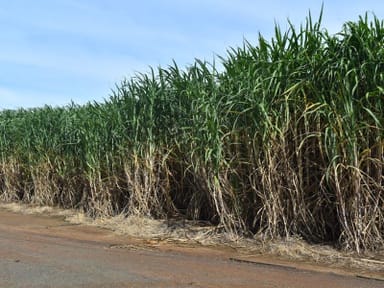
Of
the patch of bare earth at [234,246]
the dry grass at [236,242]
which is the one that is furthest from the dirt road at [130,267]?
the dry grass at [236,242]

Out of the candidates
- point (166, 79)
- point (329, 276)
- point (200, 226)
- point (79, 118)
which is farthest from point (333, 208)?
point (79, 118)

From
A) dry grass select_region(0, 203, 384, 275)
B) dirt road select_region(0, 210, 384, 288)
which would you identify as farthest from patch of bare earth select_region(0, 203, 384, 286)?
dirt road select_region(0, 210, 384, 288)

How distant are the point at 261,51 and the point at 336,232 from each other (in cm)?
281

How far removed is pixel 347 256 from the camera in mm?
6727

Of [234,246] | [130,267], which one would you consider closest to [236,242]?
[234,246]

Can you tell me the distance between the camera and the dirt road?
5.64 m

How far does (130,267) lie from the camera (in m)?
6.47

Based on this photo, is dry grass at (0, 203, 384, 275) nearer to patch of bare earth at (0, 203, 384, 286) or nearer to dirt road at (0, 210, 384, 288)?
patch of bare earth at (0, 203, 384, 286)

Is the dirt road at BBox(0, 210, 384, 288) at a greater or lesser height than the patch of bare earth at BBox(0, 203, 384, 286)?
lesser

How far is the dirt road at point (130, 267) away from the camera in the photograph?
5.64 metres

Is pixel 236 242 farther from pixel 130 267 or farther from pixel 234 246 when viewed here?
pixel 130 267

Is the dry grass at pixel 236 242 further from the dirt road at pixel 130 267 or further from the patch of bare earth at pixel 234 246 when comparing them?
the dirt road at pixel 130 267

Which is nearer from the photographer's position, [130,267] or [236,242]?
[130,267]

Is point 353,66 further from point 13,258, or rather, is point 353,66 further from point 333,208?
point 13,258
